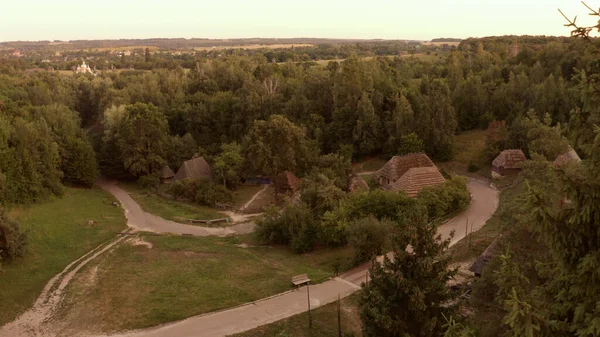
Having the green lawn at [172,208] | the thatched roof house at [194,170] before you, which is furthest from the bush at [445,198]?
the thatched roof house at [194,170]

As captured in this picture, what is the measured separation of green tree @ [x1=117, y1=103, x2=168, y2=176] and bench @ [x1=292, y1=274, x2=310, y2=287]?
29107 millimetres

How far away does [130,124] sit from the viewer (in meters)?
45.6

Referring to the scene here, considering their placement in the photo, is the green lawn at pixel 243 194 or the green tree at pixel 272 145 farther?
the green lawn at pixel 243 194

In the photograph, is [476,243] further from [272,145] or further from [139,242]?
[139,242]

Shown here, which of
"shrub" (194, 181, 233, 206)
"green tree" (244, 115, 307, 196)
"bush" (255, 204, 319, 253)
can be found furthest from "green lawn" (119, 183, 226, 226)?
"bush" (255, 204, 319, 253)

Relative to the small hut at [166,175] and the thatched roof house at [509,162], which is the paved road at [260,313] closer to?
the thatched roof house at [509,162]

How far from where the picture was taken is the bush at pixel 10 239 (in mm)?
26109

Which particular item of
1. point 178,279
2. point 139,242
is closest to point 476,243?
point 178,279

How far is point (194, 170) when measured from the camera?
43.8 metres

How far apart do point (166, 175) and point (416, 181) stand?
25.8m

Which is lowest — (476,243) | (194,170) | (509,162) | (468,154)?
(194,170)

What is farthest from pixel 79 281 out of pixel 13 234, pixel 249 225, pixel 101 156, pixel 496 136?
pixel 496 136

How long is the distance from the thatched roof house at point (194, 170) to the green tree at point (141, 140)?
340cm

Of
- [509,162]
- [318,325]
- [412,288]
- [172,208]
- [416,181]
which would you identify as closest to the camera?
[412,288]
